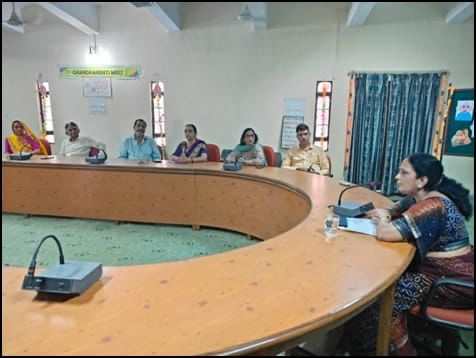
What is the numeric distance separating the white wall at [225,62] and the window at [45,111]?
12cm

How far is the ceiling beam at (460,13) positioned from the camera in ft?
13.3

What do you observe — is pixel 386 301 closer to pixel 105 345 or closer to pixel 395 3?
pixel 105 345

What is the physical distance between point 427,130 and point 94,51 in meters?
5.37

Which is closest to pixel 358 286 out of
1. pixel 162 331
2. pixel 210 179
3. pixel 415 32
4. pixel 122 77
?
pixel 162 331

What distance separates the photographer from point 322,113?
5.18 meters

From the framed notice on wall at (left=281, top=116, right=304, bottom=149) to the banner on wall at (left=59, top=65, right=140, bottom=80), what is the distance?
101 inches

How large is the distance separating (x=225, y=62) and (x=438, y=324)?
185 inches

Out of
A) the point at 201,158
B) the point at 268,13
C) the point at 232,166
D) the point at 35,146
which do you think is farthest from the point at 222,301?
the point at 268,13

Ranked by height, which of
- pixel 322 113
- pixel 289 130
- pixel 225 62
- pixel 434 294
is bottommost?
pixel 434 294

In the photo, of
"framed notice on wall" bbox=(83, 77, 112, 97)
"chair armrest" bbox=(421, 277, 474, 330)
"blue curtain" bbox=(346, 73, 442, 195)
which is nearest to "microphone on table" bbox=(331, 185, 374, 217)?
"chair armrest" bbox=(421, 277, 474, 330)

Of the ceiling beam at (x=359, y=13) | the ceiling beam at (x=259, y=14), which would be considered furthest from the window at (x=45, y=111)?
the ceiling beam at (x=359, y=13)

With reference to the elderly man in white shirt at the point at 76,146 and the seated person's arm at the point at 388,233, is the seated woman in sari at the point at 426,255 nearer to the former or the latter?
the seated person's arm at the point at 388,233

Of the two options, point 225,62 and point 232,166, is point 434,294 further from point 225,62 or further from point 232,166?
point 225,62

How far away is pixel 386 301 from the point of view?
4.30ft
